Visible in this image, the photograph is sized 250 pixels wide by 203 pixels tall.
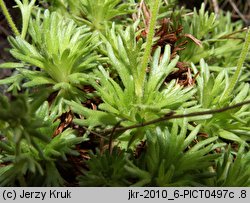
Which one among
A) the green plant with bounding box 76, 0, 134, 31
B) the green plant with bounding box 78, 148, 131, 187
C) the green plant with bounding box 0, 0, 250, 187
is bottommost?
the green plant with bounding box 78, 148, 131, 187

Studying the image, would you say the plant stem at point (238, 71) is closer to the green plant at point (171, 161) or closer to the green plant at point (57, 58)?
the green plant at point (171, 161)

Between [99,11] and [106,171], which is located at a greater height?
[99,11]

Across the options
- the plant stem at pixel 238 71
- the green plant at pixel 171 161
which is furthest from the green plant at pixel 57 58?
the plant stem at pixel 238 71

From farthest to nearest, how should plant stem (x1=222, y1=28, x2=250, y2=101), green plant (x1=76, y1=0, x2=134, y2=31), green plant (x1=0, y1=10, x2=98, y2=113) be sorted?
green plant (x1=76, y1=0, x2=134, y2=31) → green plant (x1=0, y1=10, x2=98, y2=113) → plant stem (x1=222, y1=28, x2=250, y2=101)

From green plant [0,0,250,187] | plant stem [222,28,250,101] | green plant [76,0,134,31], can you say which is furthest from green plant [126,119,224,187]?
green plant [76,0,134,31]

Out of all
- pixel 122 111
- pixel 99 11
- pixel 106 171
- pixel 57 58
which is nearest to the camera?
pixel 106 171

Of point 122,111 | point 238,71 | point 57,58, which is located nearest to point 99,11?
point 57,58

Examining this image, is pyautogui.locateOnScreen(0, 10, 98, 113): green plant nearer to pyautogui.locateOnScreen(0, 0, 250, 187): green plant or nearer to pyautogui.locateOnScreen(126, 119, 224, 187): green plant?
pyautogui.locateOnScreen(0, 0, 250, 187): green plant

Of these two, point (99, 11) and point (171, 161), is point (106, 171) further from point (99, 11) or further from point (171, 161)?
point (99, 11)

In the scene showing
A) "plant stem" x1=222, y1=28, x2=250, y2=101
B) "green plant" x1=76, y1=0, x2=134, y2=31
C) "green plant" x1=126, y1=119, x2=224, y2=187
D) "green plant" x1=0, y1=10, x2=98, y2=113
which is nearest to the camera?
"green plant" x1=126, y1=119, x2=224, y2=187

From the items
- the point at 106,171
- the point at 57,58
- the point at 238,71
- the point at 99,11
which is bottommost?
the point at 106,171

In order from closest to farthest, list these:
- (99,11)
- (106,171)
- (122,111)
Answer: (106,171), (122,111), (99,11)
